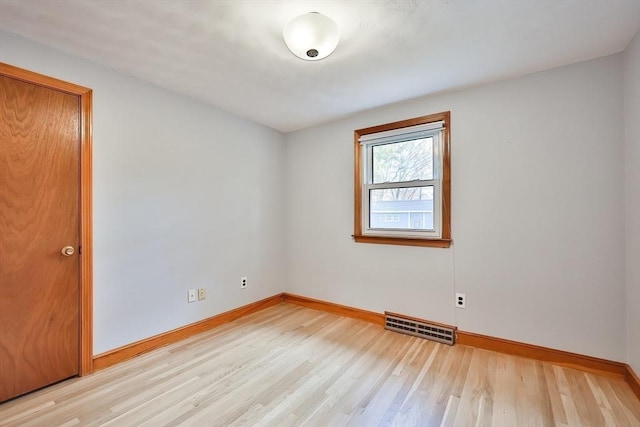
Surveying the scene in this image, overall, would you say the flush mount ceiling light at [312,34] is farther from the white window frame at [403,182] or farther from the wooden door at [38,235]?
the wooden door at [38,235]

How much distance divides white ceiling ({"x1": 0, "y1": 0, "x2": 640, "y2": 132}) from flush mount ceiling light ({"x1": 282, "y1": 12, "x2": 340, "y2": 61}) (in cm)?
6

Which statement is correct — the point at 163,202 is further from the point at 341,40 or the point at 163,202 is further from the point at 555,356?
the point at 555,356

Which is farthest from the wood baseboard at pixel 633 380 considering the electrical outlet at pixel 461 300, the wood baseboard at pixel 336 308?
the wood baseboard at pixel 336 308

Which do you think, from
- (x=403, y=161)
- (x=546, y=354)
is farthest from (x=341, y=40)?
(x=546, y=354)

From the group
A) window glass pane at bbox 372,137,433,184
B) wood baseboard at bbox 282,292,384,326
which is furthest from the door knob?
window glass pane at bbox 372,137,433,184

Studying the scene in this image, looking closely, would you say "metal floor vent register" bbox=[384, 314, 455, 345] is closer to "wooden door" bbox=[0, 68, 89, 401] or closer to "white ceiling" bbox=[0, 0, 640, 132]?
"white ceiling" bbox=[0, 0, 640, 132]

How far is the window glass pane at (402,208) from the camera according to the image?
2.74 meters

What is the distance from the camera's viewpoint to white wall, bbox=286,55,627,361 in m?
1.97

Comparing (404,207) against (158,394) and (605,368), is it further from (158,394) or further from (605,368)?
(158,394)

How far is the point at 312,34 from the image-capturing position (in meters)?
1.56

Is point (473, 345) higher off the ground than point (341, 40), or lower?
lower

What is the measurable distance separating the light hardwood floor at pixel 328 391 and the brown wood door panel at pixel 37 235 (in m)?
0.23

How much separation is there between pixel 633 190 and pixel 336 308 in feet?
8.82

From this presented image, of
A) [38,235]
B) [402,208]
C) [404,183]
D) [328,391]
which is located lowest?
[328,391]
